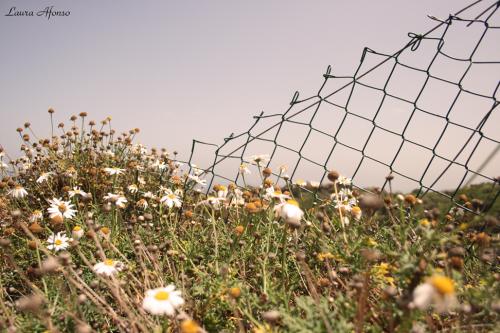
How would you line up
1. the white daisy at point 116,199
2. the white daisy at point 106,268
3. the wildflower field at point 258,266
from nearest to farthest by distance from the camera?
1. the wildflower field at point 258,266
2. the white daisy at point 106,268
3. the white daisy at point 116,199

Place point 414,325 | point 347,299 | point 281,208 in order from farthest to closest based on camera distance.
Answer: point 281,208 → point 347,299 → point 414,325

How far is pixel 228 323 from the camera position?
174cm

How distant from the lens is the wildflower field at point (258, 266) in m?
1.37

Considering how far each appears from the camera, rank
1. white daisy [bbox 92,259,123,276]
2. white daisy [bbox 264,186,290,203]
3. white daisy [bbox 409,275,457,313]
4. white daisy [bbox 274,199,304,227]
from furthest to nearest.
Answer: white daisy [bbox 264,186,290,203] → white daisy [bbox 92,259,123,276] → white daisy [bbox 274,199,304,227] → white daisy [bbox 409,275,457,313]

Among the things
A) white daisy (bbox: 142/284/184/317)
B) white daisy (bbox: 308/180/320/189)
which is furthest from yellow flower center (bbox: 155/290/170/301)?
white daisy (bbox: 308/180/320/189)

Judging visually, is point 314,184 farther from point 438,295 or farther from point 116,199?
point 438,295

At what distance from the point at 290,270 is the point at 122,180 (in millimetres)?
3019

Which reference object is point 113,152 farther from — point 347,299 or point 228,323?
point 347,299

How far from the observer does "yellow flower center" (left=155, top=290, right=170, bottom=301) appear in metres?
1.44

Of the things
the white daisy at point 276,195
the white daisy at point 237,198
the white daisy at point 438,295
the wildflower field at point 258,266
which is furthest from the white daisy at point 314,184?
the white daisy at point 438,295

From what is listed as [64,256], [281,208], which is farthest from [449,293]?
[64,256]

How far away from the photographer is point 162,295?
4.78 ft

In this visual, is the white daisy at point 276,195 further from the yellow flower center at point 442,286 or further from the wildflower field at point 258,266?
the yellow flower center at point 442,286

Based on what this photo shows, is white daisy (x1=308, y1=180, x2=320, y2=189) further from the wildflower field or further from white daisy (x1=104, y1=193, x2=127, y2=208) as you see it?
white daisy (x1=104, y1=193, x2=127, y2=208)
